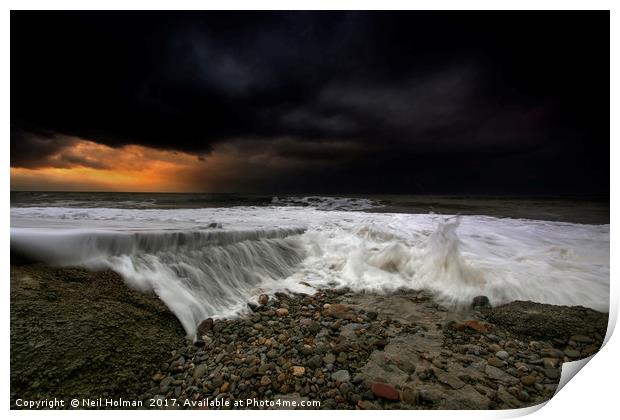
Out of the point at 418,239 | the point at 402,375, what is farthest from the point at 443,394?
the point at 418,239

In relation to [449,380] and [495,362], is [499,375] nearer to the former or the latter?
[495,362]

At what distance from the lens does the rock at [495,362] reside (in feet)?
5.43

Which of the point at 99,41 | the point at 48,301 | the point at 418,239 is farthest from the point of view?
the point at 418,239

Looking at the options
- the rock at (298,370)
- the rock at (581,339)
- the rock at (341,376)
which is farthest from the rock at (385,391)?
the rock at (581,339)

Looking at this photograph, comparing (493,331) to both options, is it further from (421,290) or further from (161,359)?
(161,359)

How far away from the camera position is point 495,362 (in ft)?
5.49

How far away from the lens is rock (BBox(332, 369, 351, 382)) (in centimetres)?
153

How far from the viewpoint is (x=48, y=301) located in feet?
5.10

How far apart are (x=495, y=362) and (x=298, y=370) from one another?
1205 mm

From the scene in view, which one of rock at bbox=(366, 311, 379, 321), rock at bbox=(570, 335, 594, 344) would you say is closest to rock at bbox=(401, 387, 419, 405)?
rock at bbox=(366, 311, 379, 321)

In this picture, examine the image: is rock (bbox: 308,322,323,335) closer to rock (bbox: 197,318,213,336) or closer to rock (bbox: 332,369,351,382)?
rock (bbox: 332,369,351,382)

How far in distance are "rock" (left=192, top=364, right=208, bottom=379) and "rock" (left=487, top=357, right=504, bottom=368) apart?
5.63 feet

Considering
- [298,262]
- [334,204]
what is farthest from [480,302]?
[334,204]

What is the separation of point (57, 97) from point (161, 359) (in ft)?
7.58
